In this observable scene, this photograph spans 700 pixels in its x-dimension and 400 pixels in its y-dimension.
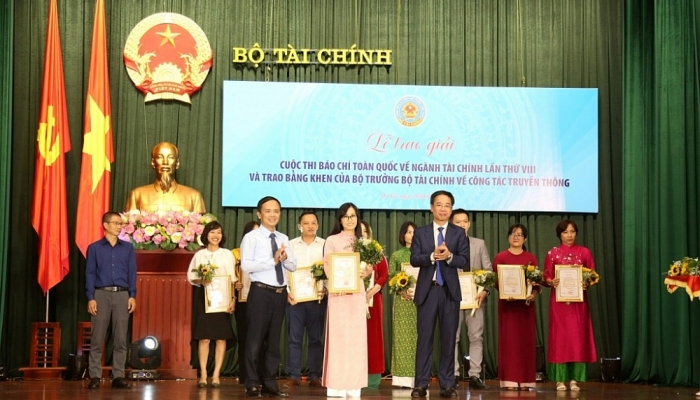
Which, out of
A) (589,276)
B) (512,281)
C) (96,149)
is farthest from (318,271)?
(96,149)

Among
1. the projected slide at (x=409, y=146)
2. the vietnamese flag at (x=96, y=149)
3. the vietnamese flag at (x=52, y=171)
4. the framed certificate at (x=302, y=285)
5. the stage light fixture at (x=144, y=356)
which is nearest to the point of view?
the framed certificate at (x=302, y=285)

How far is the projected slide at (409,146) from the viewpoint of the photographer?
9945 mm

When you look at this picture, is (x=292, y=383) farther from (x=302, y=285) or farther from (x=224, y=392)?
(x=302, y=285)

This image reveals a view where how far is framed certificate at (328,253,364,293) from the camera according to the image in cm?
661

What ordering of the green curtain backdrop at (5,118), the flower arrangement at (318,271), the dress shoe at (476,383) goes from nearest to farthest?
the flower arrangement at (318,271), the dress shoe at (476,383), the green curtain backdrop at (5,118)

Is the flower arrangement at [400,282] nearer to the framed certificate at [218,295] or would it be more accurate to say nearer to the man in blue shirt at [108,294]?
the framed certificate at [218,295]

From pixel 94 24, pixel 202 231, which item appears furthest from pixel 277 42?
pixel 202 231

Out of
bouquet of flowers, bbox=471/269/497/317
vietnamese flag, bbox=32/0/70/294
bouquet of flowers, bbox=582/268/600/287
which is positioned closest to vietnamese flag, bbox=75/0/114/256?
vietnamese flag, bbox=32/0/70/294

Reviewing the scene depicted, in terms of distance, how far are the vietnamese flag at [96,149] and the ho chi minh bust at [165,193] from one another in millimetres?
352

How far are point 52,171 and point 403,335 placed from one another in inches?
167

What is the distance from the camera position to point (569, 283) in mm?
8008

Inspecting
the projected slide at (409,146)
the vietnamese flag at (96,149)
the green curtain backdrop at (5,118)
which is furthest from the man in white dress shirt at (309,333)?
the green curtain backdrop at (5,118)

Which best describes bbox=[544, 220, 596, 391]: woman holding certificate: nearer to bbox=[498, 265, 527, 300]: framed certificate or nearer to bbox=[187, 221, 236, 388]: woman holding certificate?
bbox=[498, 265, 527, 300]: framed certificate

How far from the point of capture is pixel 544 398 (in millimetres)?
6902
